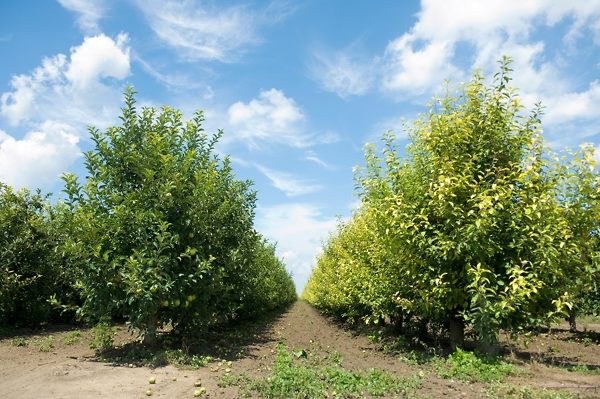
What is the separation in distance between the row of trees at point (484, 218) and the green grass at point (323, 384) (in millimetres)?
2259

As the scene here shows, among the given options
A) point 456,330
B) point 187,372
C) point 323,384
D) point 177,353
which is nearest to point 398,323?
point 456,330

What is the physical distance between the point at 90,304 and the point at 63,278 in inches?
346

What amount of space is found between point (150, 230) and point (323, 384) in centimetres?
496

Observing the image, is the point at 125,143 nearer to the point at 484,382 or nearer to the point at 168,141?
the point at 168,141

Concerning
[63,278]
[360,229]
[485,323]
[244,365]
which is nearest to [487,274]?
[485,323]

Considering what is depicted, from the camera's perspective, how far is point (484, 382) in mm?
7836

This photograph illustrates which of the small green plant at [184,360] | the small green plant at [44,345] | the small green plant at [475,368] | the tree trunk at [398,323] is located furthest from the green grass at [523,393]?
the small green plant at [44,345]

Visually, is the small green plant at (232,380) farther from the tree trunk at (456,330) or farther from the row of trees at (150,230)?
the tree trunk at (456,330)

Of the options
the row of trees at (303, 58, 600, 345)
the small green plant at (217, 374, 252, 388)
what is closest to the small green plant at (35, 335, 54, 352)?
the small green plant at (217, 374, 252, 388)

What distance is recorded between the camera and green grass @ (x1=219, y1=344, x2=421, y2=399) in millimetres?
6789

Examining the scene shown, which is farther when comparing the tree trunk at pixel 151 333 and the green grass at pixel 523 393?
the tree trunk at pixel 151 333

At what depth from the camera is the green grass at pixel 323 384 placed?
6789 millimetres

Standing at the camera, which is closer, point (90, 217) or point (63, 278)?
point (90, 217)

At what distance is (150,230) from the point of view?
9.91 metres
